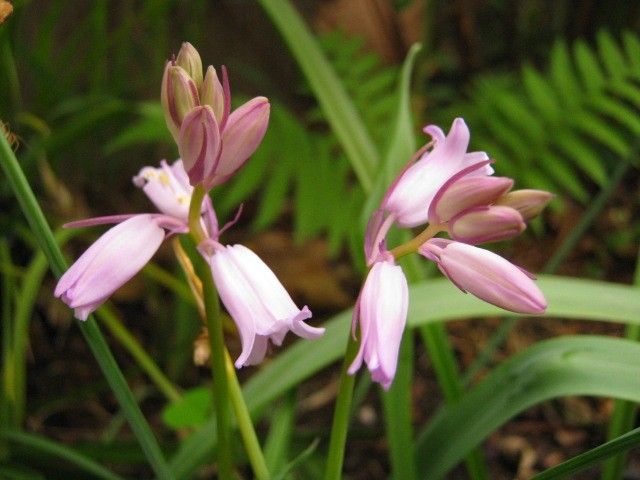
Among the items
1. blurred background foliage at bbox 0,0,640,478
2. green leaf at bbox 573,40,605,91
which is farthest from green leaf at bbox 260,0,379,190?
green leaf at bbox 573,40,605,91

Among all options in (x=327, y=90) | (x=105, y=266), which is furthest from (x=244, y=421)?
(x=327, y=90)

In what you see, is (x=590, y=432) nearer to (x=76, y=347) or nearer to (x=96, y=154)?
(x=76, y=347)

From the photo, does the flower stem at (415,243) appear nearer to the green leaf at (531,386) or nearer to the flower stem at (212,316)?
the flower stem at (212,316)

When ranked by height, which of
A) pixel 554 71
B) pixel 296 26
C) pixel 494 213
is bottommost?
pixel 494 213

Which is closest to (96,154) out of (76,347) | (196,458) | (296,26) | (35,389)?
(76,347)

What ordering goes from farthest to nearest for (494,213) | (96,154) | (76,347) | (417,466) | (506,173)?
(96,154) → (76,347) → (506,173) → (417,466) → (494,213)

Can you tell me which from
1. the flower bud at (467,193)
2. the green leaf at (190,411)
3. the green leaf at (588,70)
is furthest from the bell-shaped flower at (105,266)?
the green leaf at (588,70)

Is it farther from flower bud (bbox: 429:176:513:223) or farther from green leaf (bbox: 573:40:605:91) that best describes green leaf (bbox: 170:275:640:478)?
green leaf (bbox: 573:40:605:91)
